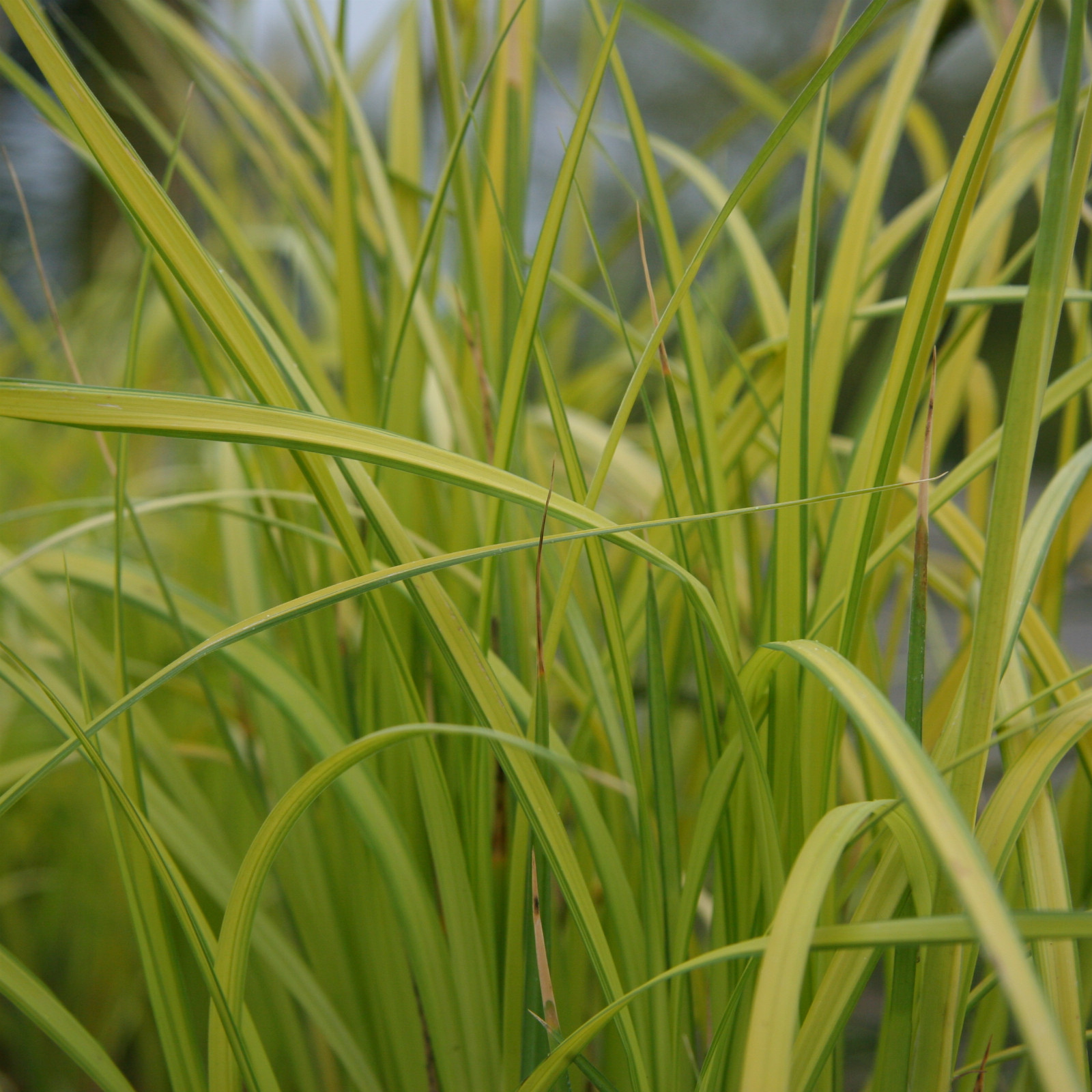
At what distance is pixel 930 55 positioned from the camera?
1.74 ft

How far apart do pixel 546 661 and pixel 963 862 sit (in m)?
0.15

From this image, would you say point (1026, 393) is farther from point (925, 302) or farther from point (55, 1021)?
point (55, 1021)

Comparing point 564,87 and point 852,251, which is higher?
point 564,87

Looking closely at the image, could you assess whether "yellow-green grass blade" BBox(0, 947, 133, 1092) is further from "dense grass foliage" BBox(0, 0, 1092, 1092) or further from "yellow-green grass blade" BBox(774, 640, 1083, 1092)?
"yellow-green grass blade" BBox(774, 640, 1083, 1092)

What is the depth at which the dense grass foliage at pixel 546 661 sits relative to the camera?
0.21m

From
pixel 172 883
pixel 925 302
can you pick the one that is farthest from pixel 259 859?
pixel 925 302

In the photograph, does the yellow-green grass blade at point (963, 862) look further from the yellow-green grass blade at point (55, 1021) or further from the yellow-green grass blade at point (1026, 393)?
the yellow-green grass blade at point (55, 1021)

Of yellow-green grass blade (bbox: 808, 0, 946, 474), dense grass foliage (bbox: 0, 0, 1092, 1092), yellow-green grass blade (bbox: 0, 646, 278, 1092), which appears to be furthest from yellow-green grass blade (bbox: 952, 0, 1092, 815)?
yellow-green grass blade (bbox: 0, 646, 278, 1092)

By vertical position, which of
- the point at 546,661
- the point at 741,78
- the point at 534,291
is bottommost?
the point at 546,661

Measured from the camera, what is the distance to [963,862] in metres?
0.14

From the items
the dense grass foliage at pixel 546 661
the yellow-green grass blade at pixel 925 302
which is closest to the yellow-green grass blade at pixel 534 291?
the dense grass foliage at pixel 546 661

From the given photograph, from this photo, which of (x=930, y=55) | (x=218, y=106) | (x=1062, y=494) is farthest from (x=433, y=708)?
(x=930, y=55)

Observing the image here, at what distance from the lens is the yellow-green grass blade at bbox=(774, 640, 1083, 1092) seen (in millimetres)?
120

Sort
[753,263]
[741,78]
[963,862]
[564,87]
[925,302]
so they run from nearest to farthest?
[963,862] → [925,302] → [753,263] → [741,78] → [564,87]
